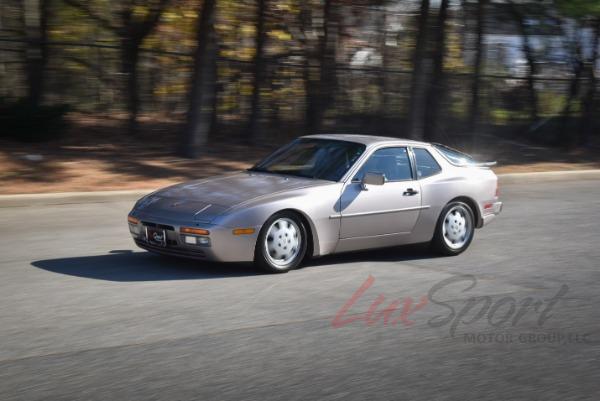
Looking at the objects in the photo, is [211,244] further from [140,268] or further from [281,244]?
[140,268]

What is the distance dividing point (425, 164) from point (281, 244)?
2224 millimetres

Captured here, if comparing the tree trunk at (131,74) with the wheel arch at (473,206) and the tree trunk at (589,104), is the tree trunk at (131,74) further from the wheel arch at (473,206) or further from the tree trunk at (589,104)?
the tree trunk at (589,104)

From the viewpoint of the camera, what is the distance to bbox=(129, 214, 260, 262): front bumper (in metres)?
7.65

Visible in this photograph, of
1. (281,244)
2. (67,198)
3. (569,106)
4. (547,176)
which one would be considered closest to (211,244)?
(281,244)

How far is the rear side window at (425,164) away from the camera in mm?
9312

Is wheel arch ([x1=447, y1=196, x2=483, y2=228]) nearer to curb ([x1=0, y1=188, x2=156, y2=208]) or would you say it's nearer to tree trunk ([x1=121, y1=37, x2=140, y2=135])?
curb ([x1=0, y1=188, x2=156, y2=208])

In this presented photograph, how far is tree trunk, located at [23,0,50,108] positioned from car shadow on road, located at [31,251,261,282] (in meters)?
9.76

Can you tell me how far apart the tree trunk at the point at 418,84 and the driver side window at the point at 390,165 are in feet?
33.9

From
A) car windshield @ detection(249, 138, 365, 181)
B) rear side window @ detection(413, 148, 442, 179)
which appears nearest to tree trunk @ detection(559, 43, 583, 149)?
rear side window @ detection(413, 148, 442, 179)

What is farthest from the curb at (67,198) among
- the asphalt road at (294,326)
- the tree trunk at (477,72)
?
the tree trunk at (477,72)

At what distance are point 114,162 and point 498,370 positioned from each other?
1152cm

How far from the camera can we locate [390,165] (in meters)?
9.09

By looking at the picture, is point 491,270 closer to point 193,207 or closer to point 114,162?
point 193,207

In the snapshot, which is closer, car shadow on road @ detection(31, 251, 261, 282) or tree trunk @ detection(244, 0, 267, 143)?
car shadow on road @ detection(31, 251, 261, 282)
